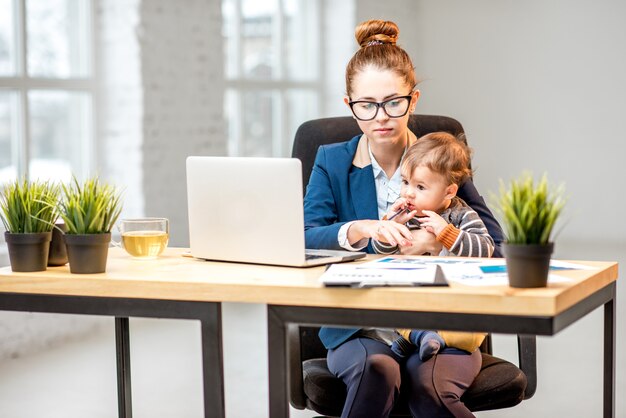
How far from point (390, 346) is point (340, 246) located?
0.94 feet

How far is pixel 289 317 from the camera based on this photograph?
1.71 metres

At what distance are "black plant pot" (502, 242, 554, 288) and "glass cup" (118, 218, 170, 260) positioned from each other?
2.84 ft

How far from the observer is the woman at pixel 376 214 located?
2029 millimetres

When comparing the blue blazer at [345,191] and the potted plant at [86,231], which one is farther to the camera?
the blue blazer at [345,191]

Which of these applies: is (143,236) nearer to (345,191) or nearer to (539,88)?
(345,191)

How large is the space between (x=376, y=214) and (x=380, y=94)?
33cm

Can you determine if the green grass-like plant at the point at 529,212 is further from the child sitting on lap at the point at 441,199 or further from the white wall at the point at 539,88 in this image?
the white wall at the point at 539,88

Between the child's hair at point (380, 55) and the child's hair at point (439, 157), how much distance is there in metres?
0.20

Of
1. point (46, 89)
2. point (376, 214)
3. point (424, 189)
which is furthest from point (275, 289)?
point (46, 89)

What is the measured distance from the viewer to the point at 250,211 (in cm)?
195

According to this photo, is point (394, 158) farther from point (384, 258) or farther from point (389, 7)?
point (389, 7)

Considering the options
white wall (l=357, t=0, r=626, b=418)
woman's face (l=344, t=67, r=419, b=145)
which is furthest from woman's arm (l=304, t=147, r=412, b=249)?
white wall (l=357, t=0, r=626, b=418)

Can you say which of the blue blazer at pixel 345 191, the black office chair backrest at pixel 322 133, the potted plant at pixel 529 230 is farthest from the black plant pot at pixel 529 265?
the black office chair backrest at pixel 322 133

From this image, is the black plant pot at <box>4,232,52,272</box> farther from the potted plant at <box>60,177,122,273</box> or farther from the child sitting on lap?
the child sitting on lap
